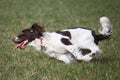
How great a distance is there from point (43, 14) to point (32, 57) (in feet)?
27.2

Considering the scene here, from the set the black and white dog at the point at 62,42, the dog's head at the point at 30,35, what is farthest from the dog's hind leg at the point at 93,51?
the dog's head at the point at 30,35

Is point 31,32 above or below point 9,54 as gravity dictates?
above

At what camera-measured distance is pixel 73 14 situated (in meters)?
16.2

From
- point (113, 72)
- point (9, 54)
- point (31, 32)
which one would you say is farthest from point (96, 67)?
point (9, 54)

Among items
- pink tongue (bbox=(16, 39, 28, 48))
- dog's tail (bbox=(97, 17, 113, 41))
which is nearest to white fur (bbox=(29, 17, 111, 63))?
pink tongue (bbox=(16, 39, 28, 48))

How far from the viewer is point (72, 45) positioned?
6668mm

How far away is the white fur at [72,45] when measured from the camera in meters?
6.71

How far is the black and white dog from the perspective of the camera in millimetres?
6757

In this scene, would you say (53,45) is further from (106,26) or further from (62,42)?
(106,26)

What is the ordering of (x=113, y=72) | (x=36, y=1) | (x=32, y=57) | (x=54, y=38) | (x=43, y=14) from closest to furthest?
(x=113, y=72) → (x=54, y=38) → (x=32, y=57) → (x=43, y=14) → (x=36, y=1)

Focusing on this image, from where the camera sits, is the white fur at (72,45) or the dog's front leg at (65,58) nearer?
the white fur at (72,45)

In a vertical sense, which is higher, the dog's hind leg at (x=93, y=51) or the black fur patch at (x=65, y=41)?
the black fur patch at (x=65, y=41)

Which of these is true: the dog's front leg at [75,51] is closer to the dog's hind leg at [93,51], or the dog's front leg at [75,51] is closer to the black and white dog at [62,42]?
the black and white dog at [62,42]

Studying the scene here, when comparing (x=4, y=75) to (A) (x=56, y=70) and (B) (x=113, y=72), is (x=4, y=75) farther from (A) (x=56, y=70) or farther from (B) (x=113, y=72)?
(B) (x=113, y=72)
